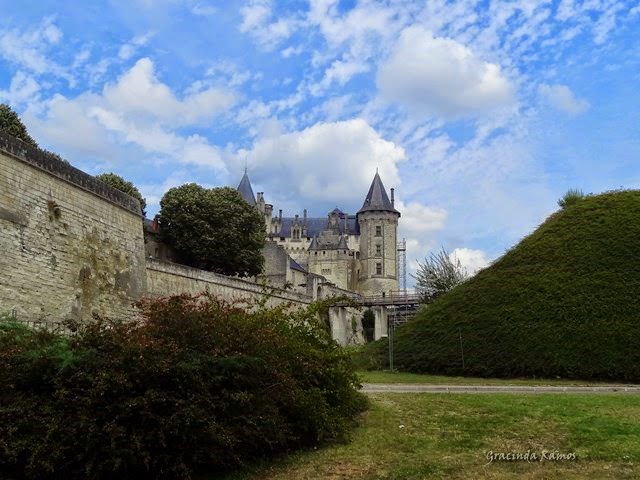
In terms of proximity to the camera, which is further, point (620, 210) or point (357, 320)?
point (357, 320)

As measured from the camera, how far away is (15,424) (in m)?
6.76

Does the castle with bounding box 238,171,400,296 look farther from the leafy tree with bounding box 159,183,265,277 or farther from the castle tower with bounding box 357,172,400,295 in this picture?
the leafy tree with bounding box 159,183,265,277

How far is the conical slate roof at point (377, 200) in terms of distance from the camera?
92.7 m

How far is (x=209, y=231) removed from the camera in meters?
43.4

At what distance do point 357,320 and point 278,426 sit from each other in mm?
49808

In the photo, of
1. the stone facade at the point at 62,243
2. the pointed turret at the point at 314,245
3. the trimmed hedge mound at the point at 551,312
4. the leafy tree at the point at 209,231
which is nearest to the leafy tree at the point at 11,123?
the leafy tree at the point at 209,231

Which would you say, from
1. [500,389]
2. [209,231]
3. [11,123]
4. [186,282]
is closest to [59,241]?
[500,389]

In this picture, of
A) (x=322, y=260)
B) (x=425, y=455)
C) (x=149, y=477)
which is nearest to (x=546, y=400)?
(x=425, y=455)

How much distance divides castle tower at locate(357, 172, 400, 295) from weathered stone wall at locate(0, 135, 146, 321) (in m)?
72.5

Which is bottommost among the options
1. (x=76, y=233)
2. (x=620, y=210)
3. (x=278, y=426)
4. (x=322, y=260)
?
(x=278, y=426)

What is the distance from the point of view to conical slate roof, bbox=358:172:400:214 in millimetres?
92700

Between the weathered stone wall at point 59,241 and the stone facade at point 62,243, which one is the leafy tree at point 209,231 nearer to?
the stone facade at point 62,243

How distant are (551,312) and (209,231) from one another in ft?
93.3

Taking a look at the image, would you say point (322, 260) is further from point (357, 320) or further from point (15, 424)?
point (15, 424)
